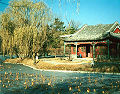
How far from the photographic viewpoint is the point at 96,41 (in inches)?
966

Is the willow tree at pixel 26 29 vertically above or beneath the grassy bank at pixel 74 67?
above

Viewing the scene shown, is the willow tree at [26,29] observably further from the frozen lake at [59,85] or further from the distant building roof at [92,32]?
the frozen lake at [59,85]

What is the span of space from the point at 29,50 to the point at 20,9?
11520 mm

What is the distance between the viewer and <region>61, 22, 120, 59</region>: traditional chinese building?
24.3 meters

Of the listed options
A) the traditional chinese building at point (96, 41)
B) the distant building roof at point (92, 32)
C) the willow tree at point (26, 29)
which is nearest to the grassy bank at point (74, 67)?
the willow tree at point (26, 29)

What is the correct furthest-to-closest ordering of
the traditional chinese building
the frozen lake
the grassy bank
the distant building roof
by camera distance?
the distant building roof, the traditional chinese building, the grassy bank, the frozen lake

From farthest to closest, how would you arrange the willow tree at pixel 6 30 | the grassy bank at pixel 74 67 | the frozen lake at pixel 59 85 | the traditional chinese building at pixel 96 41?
the willow tree at pixel 6 30 < the traditional chinese building at pixel 96 41 < the grassy bank at pixel 74 67 < the frozen lake at pixel 59 85

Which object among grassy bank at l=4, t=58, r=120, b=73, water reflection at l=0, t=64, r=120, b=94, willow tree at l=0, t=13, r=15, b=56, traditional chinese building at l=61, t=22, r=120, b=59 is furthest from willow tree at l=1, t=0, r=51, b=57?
water reflection at l=0, t=64, r=120, b=94

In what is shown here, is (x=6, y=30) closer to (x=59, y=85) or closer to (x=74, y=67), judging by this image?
(x=74, y=67)

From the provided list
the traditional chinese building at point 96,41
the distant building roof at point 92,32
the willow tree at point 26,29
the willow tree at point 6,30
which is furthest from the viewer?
the willow tree at point 6,30

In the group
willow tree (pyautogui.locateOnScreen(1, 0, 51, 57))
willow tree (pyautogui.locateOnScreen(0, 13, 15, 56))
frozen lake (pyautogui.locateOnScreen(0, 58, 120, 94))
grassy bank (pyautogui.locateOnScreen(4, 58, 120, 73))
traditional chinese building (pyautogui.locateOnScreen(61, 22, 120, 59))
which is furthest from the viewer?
willow tree (pyautogui.locateOnScreen(0, 13, 15, 56))

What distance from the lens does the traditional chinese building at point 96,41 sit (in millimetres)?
24317

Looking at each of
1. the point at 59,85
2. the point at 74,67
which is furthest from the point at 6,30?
the point at 59,85

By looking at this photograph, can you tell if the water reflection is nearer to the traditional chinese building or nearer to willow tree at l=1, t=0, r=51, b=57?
willow tree at l=1, t=0, r=51, b=57
